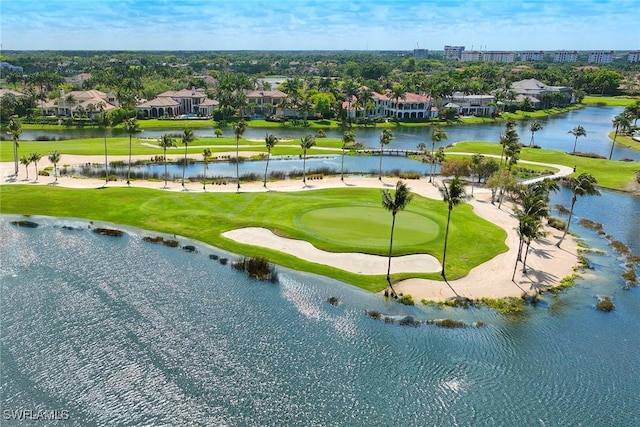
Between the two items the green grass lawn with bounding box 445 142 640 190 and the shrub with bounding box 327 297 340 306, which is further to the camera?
the green grass lawn with bounding box 445 142 640 190

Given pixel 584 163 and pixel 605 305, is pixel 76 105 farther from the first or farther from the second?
pixel 605 305

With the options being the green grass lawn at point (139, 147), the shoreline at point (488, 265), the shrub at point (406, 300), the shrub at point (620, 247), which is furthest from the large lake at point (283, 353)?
the green grass lawn at point (139, 147)

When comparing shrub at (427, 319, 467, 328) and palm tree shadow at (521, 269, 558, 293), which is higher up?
palm tree shadow at (521, 269, 558, 293)

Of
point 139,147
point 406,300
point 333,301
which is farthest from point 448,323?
point 139,147

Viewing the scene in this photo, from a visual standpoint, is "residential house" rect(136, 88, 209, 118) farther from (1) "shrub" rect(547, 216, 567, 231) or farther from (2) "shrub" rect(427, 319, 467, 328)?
(2) "shrub" rect(427, 319, 467, 328)

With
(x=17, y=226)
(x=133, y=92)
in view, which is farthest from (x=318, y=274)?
(x=133, y=92)

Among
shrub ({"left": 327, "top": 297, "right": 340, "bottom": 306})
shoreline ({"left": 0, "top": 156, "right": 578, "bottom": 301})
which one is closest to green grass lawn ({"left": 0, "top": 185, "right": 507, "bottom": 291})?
shoreline ({"left": 0, "top": 156, "right": 578, "bottom": 301})

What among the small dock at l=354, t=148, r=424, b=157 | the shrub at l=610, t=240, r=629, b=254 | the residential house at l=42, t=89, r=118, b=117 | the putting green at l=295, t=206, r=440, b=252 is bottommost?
the shrub at l=610, t=240, r=629, b=254
